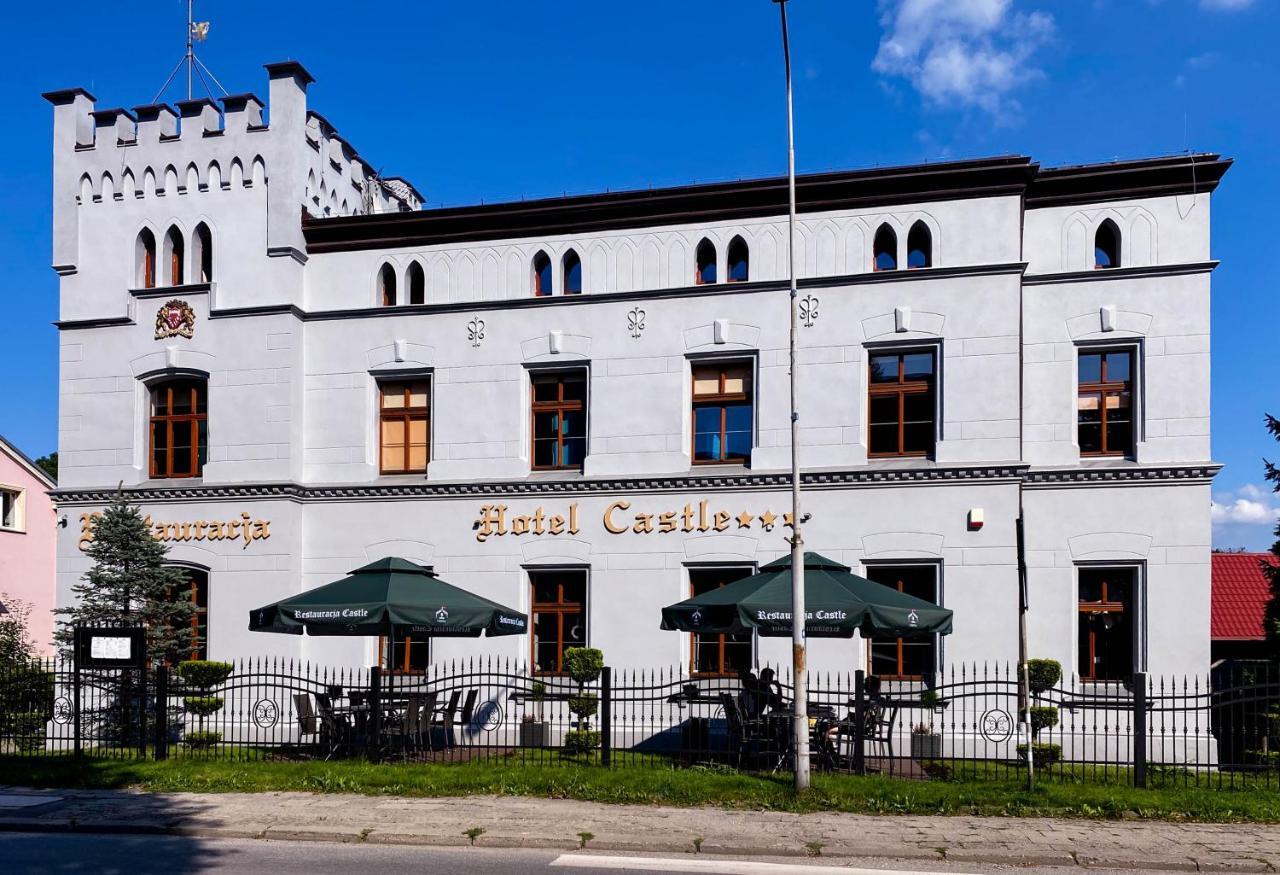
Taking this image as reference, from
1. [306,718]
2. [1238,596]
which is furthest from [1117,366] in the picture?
[1238,596]

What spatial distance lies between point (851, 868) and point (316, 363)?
14.5 metres

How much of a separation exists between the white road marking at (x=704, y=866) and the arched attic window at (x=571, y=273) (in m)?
11.7

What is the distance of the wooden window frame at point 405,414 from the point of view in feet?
67.6

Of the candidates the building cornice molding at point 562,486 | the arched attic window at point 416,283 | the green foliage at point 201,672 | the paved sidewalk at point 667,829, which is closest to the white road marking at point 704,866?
the paved sidewalk at point 667,829

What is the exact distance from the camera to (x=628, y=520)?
19234 millimetres

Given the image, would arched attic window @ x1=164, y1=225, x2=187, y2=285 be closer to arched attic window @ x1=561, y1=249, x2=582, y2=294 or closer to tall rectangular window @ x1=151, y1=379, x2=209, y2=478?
tall rectangular window @ x1=151, y1=379, x2=209, y2=478

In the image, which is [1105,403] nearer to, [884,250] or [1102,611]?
[1102,611]

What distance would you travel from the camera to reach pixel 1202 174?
18.2 m

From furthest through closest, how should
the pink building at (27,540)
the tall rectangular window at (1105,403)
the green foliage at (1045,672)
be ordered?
the pink building at (27,540) < the tall rectangular window at (1105,403) < the green foliage at (1045,672)

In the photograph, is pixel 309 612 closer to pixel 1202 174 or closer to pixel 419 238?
pixel 419 238

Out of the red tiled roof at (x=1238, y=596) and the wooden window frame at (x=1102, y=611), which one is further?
the red tiled roof at (x=1238, y=596)

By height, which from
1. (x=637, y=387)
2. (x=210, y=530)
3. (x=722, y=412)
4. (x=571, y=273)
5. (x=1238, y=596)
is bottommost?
(x=1238, y=596)

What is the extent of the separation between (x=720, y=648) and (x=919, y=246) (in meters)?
7.82

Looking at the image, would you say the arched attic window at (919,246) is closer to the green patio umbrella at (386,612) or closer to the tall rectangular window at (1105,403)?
the tall rectangular window at (1105,403)
